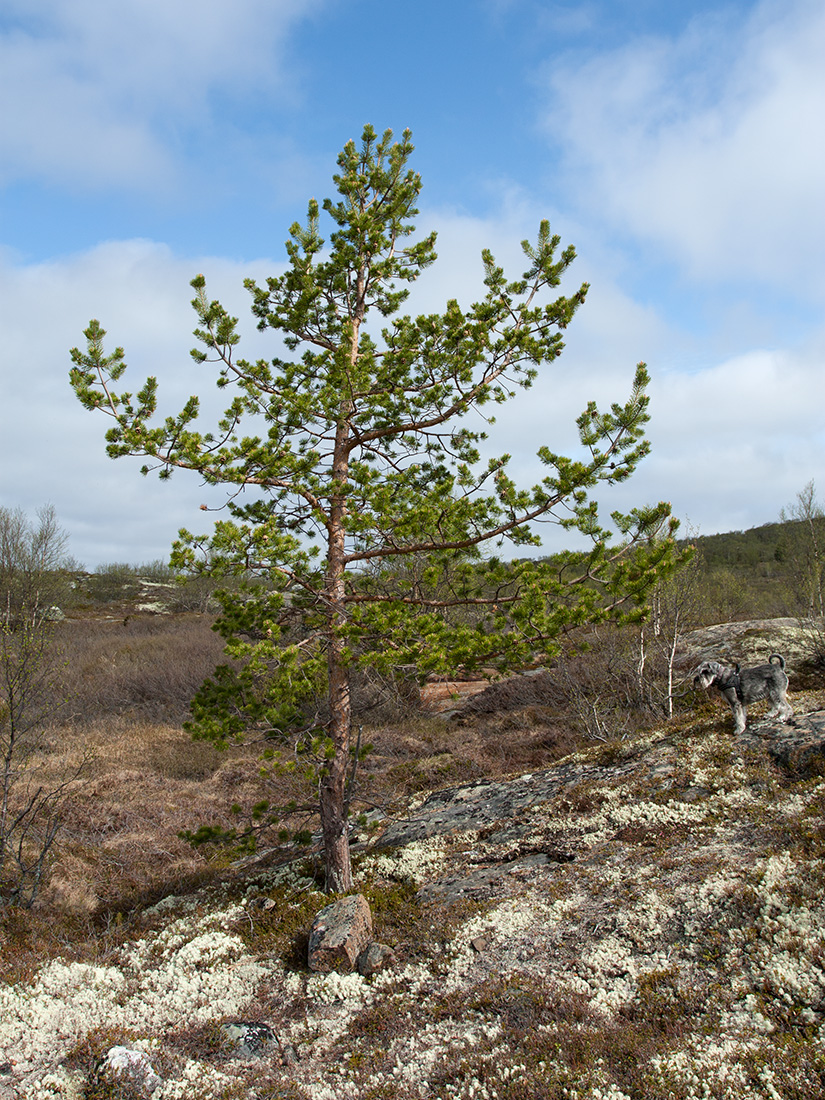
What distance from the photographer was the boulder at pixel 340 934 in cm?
532

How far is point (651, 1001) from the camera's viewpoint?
13.3 ft

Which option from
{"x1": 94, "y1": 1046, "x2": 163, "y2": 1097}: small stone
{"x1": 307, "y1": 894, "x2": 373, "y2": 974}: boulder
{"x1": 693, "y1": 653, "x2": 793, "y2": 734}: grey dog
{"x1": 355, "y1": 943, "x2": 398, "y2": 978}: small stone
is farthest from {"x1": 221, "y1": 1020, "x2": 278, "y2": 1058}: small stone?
{"x1": 693, "y1": 653, "x2": 793, "y2": 734}: grey dog

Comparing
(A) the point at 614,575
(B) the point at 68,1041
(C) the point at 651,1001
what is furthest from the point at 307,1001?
(A) the point at 614,575

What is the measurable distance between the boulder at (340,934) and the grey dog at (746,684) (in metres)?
4.60

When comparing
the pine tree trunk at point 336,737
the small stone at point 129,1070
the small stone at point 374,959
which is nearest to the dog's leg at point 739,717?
the pine tree trunk at point 336,737

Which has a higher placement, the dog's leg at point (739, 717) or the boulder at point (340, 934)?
the dog's leg at point (739, 717)

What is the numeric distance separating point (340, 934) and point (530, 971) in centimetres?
174

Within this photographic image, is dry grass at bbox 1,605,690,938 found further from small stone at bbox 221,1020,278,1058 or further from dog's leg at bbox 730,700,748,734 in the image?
dog's leg at bbox 730,700,748,734

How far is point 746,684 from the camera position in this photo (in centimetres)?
751

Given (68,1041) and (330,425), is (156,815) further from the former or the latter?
(330,425)

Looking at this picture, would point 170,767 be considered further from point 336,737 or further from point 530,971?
point 530,971

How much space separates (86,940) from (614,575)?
6.68 metres

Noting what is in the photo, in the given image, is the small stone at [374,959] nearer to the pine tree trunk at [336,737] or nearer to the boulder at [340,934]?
the boulder at [340,934]

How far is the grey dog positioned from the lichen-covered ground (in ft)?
1.31
